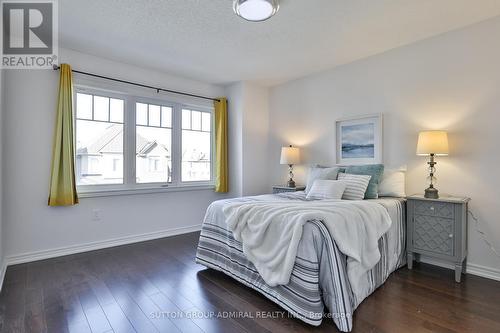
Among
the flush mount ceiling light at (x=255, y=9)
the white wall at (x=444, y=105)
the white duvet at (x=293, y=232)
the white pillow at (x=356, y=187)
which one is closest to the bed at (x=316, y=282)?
the white duvet at (x=293, y=232)

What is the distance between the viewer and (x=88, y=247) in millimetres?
3312

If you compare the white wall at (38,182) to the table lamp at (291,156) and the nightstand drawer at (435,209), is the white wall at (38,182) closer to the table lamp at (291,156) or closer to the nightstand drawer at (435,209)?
the table lamp at (291,156)

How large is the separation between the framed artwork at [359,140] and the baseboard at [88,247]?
102 inches

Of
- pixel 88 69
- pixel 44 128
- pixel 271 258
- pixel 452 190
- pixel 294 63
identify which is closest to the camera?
pixel 271 258

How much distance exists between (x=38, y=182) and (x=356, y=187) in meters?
3.55

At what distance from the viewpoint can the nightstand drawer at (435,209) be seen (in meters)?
2.46

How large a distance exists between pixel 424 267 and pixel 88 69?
451cm

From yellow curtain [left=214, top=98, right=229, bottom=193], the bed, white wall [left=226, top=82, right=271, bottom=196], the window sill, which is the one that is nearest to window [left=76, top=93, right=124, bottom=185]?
the window sill

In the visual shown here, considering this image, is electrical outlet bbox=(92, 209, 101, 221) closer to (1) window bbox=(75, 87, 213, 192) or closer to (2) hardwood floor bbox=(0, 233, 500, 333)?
(1) window bbox=(75, 87, 213, 192)

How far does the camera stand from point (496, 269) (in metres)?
2.49

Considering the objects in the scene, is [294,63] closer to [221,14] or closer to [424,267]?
[221,14]

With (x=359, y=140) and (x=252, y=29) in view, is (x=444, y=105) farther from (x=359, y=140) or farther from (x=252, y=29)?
(x=252, y=29)

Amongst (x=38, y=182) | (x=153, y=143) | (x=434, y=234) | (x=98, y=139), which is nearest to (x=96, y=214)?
(x=38, y=182)

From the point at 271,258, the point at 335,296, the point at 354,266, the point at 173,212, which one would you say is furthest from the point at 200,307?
the point at 173,212
